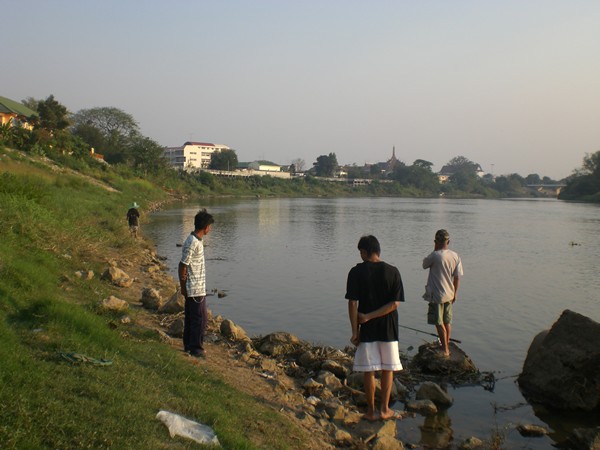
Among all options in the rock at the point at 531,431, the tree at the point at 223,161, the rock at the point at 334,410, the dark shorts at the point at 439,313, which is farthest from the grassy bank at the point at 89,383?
the tree at the point at 223,161

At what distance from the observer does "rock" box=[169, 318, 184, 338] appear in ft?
28.1

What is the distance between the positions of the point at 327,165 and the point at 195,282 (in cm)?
13545

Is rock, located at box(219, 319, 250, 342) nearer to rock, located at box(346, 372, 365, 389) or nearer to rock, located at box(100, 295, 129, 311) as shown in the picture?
rock, located at box(100, 295, 129, 311)

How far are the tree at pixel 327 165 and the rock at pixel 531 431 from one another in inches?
5333

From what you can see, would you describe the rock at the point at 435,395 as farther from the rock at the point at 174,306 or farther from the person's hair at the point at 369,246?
the rock at the point at 174,306

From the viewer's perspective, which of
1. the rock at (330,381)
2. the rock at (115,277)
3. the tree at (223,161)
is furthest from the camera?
Answer: the tree at (223,161)

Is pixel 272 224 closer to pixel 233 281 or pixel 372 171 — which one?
pixel 233 281

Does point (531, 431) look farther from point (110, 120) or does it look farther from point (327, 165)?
point (327, 165)

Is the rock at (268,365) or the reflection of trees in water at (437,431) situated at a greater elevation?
the rock at (268,365)

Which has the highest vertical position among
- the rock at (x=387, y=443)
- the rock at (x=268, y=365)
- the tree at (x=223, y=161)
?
the tree at (x=223, y=161)

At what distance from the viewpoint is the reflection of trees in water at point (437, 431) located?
21.5 ft

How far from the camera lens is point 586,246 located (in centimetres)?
2830

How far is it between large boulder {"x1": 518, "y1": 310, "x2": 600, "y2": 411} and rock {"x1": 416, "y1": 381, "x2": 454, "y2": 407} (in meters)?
1.43

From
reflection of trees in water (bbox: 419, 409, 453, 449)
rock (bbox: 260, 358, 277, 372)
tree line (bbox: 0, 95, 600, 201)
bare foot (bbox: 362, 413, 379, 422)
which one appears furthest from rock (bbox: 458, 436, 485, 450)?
tree line (bbox: 0, 95, 600, 201)
